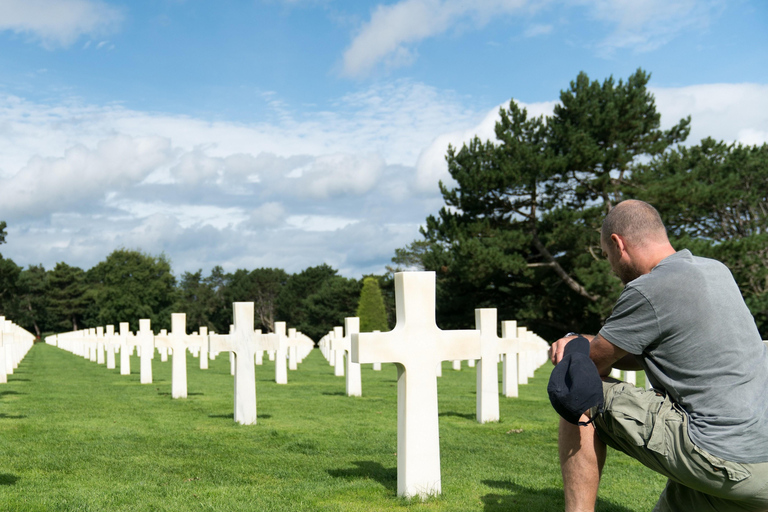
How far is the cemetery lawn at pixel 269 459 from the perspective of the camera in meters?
4.64

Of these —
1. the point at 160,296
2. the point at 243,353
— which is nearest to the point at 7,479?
the point at 243,353

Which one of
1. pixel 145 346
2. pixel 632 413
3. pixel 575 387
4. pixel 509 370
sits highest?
pixel 575 387

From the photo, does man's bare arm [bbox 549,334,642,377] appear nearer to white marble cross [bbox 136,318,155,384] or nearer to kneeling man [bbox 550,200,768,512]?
kneeling man [bbox 550,200,768,512]

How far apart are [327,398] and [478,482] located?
22.8 ft

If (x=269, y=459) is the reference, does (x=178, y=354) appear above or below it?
above

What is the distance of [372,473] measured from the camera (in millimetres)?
5590

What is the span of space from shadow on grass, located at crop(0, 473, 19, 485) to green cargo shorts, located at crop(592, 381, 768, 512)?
4222 mm

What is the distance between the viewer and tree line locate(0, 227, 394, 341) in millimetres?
66312

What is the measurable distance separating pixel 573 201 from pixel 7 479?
108ft

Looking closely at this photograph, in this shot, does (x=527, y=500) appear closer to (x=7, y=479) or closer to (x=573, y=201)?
(x=7, y=479)

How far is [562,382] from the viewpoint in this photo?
318 cm

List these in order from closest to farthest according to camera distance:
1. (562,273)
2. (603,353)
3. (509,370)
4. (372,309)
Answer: (603,353) → (509,370) → (562,273) → (372,309)

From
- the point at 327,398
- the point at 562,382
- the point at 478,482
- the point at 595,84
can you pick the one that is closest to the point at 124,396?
the point at 327,398

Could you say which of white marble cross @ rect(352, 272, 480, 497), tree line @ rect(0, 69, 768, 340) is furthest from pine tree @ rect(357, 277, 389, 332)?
white marble cross @ rect(352, 272, 480, 497)
